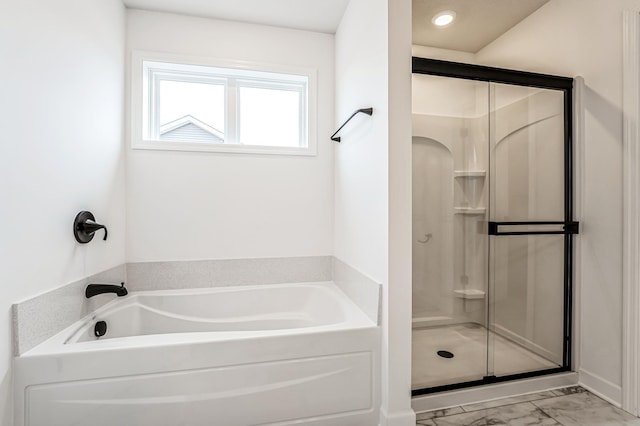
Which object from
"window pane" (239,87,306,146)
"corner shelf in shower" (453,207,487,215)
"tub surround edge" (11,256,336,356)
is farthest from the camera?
"window pane" (239,87,306,146)

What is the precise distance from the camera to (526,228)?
1989mm

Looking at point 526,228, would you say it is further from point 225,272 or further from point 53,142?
point 53,142

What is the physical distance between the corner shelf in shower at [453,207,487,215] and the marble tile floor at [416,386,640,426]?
1.17 meters

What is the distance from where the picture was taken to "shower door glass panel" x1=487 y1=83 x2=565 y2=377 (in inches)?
77.3

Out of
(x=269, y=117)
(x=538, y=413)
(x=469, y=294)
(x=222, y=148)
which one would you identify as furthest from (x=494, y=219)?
(x=222, y=148)

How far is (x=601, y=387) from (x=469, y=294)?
84cm

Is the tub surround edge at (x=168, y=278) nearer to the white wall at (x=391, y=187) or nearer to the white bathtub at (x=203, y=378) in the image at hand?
the white bathtub at (x=203, y=378)

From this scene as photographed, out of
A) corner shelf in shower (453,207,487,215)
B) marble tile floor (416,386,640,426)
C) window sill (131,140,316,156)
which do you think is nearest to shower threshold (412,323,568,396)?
marble tile floor (416,386,640,426)

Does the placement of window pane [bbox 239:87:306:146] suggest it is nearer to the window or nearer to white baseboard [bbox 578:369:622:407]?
the window

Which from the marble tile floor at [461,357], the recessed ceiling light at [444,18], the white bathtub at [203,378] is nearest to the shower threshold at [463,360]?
the marble tile floor at [461,357]

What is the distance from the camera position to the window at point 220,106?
7.16 ft

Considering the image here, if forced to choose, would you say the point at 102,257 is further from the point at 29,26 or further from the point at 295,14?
the point at 295,14

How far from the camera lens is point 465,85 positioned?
76.8 inches

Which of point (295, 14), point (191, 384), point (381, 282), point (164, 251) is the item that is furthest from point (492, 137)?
point (164, 251)
